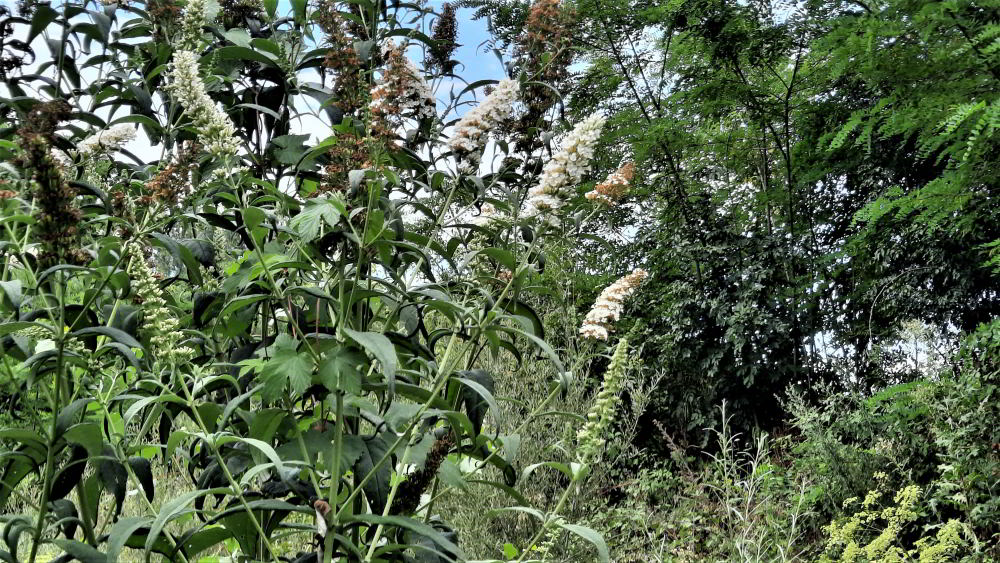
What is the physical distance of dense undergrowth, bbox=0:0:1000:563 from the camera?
1570 millimetres

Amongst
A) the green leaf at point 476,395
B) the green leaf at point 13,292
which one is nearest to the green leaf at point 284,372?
the green leaf at point 476,395

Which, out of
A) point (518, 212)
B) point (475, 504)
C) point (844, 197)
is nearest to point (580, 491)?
point (475, 504)

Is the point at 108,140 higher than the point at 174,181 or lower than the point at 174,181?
higher

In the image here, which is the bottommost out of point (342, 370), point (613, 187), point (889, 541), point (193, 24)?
point (889, 541)

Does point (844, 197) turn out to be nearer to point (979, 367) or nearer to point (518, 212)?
point (979, 367)

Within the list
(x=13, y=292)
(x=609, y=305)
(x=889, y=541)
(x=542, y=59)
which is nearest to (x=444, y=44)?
(x=542, y=59)

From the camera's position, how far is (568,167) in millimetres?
1746

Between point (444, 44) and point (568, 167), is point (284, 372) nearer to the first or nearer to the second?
A: point (568, 167)

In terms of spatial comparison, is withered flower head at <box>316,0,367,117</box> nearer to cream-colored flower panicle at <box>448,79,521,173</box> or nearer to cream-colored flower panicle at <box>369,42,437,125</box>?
cream-colored flower panicle at <box>369,42,437,125</box>

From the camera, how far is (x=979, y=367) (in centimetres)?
539

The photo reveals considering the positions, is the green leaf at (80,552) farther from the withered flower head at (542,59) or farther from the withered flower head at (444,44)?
the withered flower head at (444,44)

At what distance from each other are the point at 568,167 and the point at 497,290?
465 mm

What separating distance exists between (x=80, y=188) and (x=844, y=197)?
23.2ft

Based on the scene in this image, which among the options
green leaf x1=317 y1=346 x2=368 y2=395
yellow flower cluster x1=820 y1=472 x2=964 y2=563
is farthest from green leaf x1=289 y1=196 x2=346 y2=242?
yellow flower cluster x1=820 y1=472 x2=964 y2=563
